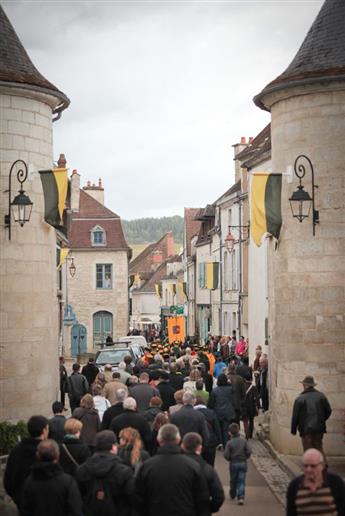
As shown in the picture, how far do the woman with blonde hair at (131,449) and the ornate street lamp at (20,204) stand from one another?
8015 mm

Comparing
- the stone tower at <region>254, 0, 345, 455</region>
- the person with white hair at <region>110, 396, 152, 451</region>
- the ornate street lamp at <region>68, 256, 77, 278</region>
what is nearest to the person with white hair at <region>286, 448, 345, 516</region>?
the person with white hair at <region>110, 396, 152, 451</region>

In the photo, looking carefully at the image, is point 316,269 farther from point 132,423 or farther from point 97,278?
point 97,278

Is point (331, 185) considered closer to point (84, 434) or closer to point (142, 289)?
point (84, 434)

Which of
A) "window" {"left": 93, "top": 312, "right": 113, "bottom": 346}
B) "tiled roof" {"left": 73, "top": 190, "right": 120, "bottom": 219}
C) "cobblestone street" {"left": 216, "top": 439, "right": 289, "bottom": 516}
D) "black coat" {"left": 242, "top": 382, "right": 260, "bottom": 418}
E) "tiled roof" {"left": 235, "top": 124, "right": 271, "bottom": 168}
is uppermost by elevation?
"tiled roof" {"left": 73, "top": 190, "right": 120, "bottom": 219}

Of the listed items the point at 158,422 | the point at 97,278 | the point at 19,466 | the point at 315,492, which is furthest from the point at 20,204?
the point at 97,278

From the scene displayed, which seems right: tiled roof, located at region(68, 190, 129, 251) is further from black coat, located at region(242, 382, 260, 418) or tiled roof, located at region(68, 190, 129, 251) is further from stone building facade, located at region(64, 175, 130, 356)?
black coat, located at region(242, 382, 260, 418)

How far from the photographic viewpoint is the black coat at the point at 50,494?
8289 millimetres

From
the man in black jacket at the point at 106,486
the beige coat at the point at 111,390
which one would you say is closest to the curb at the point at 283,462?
the beige coat at the point at 111,390

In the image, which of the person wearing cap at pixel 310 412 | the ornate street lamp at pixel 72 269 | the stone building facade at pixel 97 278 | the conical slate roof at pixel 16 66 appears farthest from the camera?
the stone building facade at pixel 97 278

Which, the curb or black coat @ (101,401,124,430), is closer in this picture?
black coat @ (101,401,124,430)

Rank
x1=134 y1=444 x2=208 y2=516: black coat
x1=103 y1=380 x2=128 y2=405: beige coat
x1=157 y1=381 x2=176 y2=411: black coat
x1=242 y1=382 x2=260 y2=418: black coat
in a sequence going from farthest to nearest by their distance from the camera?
x1=242 y1=382 x2=260 y2=418: black coat, x1=157 y1=381 x2=176 y2=411: black coat, x1=103 y1=380 x2=128 y2=405: beige coat, x1=134 y1=444 x2=208 y2=516: black coat

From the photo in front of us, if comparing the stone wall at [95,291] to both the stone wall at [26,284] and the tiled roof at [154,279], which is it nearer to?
the tiled roof at [154,279]

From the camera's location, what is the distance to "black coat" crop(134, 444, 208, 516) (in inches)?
325

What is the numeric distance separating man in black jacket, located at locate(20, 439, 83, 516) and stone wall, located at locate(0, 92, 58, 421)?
372 inches
